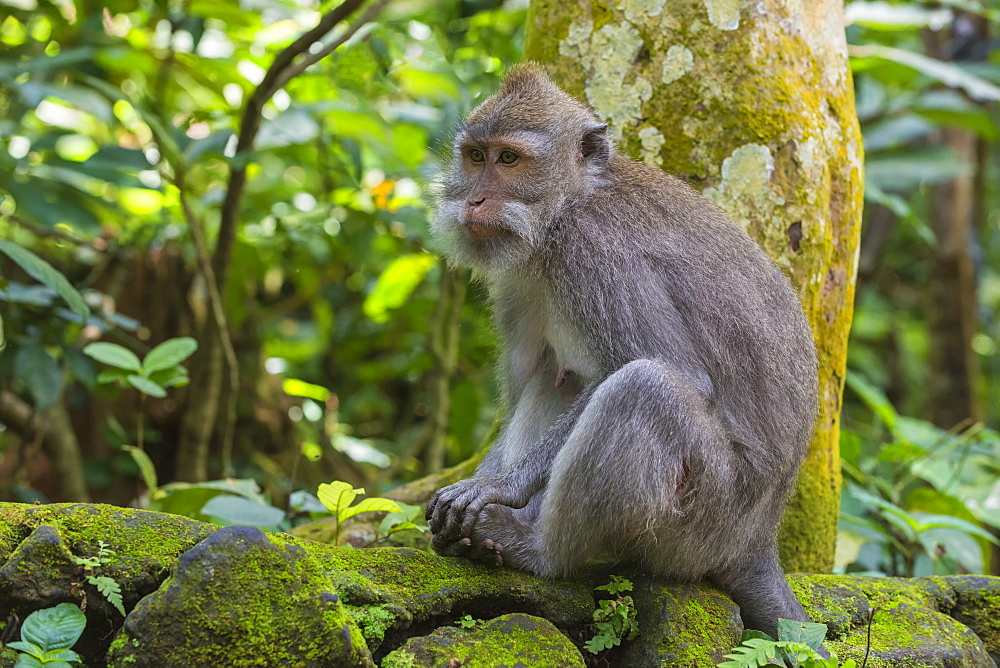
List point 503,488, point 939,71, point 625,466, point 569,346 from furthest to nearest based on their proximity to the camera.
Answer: point 939,71
point 569,346
point 503,488
point 625,466

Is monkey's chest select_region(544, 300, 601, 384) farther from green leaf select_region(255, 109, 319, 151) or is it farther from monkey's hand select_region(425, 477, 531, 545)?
green leaf select_region(255, 109, 319, 151)

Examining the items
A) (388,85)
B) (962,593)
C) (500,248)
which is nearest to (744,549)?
(962,593)

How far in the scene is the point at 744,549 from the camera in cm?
376

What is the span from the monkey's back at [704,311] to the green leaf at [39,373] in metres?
2.90

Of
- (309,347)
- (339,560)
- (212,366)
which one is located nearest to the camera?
(339,560)

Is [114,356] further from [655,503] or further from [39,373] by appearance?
[655,503]

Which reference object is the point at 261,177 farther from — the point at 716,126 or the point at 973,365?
the point at 973,365

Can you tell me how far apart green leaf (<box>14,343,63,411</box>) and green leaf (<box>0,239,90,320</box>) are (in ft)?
2.93

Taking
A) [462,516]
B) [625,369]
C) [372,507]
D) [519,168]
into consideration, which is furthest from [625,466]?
[519,168]

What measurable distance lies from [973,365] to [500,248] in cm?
823

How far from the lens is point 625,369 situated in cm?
349

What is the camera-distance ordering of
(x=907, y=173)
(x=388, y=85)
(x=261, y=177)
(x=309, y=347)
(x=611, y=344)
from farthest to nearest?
(x=309, y=347) → (x=261, y=177) → (x=907, y=173) → (x=388, y=85) → (x=611, y=344)

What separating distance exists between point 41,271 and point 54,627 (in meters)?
2.00

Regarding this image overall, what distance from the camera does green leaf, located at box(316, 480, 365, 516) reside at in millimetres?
3588
